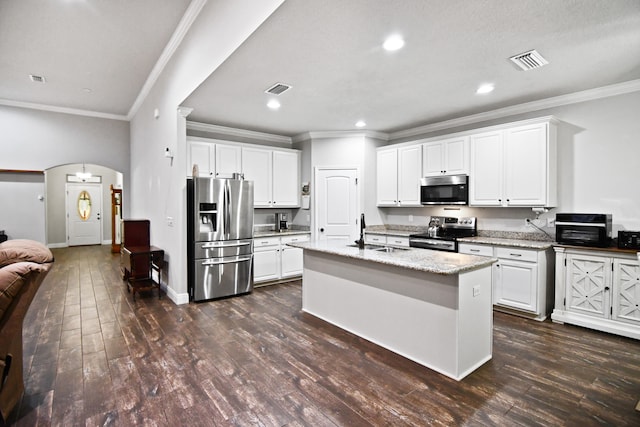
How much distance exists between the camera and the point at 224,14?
294 cm

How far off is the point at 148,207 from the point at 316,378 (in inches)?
188

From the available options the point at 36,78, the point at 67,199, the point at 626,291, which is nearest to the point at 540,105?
the point at 626,291

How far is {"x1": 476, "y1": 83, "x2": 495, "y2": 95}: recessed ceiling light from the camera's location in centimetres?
366

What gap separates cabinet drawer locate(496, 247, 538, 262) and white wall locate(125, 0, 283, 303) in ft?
11.9

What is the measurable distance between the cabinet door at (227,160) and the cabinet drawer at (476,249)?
3686 mm

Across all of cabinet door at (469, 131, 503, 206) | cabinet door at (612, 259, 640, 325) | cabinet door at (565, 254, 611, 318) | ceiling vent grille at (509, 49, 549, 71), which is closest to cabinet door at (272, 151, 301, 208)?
cabinet door at (469, 131, 503, 206)

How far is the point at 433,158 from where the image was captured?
5.11m

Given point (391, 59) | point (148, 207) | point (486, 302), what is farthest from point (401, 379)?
point (148, 207)

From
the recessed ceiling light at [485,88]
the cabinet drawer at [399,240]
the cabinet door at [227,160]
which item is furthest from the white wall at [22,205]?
the recessed ceiling light at [485,88]

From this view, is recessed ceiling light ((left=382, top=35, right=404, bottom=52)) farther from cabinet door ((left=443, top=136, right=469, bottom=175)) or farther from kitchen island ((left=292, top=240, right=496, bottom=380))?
cabinet door ((left=443, top=136, right=469, bottom=175))

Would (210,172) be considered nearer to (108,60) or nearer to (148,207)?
(148,207)

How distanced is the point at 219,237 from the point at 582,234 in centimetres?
441

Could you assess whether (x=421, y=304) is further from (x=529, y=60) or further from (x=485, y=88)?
(x=485, y=88)

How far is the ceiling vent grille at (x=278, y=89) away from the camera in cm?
366
